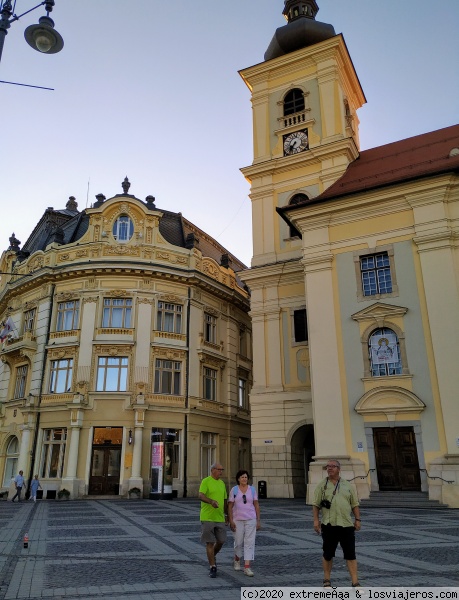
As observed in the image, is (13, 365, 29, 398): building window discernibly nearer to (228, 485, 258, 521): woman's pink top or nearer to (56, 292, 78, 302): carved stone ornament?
(56, 292, 78, 302): carved stone ornament

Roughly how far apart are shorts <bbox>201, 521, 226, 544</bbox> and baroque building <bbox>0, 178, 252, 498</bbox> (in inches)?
817

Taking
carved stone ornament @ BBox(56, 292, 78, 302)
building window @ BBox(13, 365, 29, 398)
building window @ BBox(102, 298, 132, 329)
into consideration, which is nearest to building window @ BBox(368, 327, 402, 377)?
building window @ BBox(102, 298, 132, 329)

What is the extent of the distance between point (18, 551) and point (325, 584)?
6.35m

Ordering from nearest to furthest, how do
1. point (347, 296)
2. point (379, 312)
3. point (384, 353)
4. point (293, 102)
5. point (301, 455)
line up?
point (384, 353), point (379, 312), point (347, 296), point (301, 455), point (293, 102)

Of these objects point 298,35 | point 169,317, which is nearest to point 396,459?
point 169,317

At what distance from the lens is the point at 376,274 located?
74.9 feet

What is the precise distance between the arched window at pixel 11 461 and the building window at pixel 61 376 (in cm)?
447

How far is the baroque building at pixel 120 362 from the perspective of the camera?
93.9 feet

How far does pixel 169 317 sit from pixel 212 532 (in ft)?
80.3

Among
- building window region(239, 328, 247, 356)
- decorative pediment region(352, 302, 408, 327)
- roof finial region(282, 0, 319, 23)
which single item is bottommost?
decorative pediment region(352, 302, 408, 327)

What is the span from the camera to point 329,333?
22.7 meters

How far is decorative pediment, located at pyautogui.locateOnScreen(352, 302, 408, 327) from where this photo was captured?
2152 cm

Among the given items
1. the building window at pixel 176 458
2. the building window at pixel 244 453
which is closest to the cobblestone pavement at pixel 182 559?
the building window at pixel 176 458

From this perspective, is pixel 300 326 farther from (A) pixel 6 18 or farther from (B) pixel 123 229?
(A) pixel 6 18
